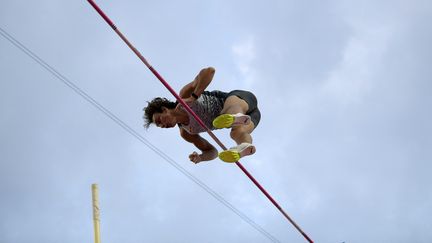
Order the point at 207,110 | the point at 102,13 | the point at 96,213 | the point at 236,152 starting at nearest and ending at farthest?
the point at 102,13 < the point at 236,152 < the point at 207,110 < the point at 96,213

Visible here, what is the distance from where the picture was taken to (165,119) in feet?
22.2

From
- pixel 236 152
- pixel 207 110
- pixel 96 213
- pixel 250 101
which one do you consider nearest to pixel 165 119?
pixel 207 110

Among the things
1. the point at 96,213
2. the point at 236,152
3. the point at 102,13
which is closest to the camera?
the point at 102,13

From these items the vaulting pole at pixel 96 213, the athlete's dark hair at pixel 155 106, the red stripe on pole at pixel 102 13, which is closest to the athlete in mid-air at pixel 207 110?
the athlete's dark hair at pixel 155 106

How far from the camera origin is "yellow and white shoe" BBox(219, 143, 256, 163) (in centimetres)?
593

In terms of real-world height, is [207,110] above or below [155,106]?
below

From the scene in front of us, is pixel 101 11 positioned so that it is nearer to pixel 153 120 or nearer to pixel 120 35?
pixel 120 35

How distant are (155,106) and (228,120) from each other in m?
1.22

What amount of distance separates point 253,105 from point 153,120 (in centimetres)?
122

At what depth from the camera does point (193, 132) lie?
7047 millimetres

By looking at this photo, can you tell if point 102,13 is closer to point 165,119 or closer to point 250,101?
point 165,119

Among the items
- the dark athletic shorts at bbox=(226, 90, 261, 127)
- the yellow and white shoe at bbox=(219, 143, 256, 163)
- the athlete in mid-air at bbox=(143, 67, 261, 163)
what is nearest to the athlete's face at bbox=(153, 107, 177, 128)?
the athlete in mid-air at bbox=(143, 67, 261, 163)

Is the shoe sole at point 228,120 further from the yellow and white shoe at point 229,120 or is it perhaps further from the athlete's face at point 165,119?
the athlete's face at point 165,119

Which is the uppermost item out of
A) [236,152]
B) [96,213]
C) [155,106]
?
[155,106]
